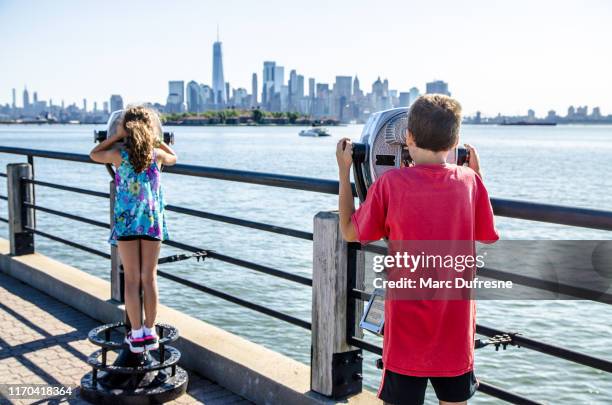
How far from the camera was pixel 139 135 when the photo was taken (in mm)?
3686

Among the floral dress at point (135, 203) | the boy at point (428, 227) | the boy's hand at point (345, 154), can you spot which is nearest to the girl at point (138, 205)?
the floral dress at point (135, 203)

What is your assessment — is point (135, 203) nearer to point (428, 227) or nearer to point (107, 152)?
point (107, 152)

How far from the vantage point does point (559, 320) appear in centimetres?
1171

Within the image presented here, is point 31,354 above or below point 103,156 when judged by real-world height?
below

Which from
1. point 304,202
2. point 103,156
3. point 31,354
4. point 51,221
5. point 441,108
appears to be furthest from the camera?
point 304,202

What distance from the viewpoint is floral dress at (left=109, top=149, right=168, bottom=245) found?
375cm

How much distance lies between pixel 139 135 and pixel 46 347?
1.80 m

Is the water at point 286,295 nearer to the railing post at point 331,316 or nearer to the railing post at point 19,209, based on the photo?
the railing post at point 331,316

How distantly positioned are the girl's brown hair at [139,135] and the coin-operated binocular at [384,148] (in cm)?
159

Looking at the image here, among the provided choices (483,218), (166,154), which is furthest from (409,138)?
(166,154)

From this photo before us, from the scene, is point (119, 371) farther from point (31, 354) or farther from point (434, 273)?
point (434, 273)

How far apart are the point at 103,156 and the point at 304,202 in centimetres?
2498

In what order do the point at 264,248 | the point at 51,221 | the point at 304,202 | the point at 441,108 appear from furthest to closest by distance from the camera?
the point at 304,202
the point at 51,221
the point at 264,248
the point at 441,108

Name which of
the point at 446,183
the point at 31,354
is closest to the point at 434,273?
the point at 446,183
